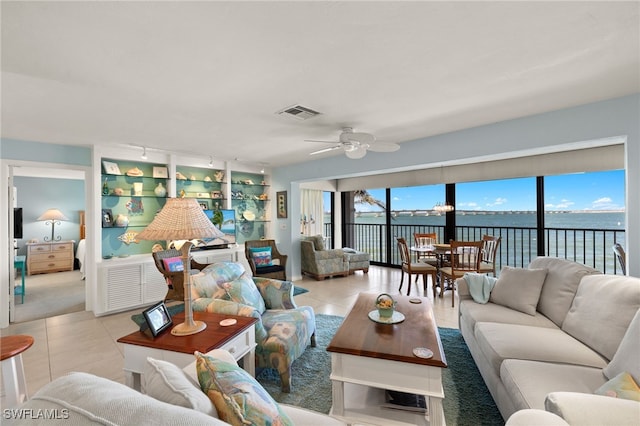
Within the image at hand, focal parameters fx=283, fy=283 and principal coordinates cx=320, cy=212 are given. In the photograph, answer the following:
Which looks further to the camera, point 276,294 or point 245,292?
point 276,294

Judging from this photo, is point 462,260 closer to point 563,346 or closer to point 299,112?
point 563,346

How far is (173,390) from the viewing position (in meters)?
0.85

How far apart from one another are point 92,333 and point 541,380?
14.0ft

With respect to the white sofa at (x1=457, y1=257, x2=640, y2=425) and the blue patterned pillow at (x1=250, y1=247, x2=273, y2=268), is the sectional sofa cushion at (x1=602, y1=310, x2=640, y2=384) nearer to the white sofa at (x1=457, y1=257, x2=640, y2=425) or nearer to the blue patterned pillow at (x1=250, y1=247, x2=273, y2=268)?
the white sofa at (x1=457, y1=257, x2=640, y2=425)

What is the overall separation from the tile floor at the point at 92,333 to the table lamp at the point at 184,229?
1.23 metres

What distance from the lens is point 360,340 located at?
1866 millimetres

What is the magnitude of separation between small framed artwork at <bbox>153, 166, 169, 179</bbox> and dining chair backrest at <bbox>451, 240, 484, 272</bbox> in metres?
4.62

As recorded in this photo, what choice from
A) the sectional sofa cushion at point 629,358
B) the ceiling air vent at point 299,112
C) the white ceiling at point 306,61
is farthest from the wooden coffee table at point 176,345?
the sectional sofa cushion at point 629,358

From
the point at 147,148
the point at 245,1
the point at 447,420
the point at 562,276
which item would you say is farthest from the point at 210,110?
the point at 562,276

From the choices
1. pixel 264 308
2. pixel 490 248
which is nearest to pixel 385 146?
pixel 264 308

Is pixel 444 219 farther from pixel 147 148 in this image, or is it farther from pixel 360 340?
pixel 147 148

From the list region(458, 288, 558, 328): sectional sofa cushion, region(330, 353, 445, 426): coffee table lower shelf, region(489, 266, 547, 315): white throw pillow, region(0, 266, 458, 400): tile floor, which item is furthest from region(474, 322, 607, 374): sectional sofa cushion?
region(0, 266, 458, 400): tile floor

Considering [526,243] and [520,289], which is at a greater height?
[526,243]

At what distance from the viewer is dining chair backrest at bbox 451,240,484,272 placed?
13.1 ft
